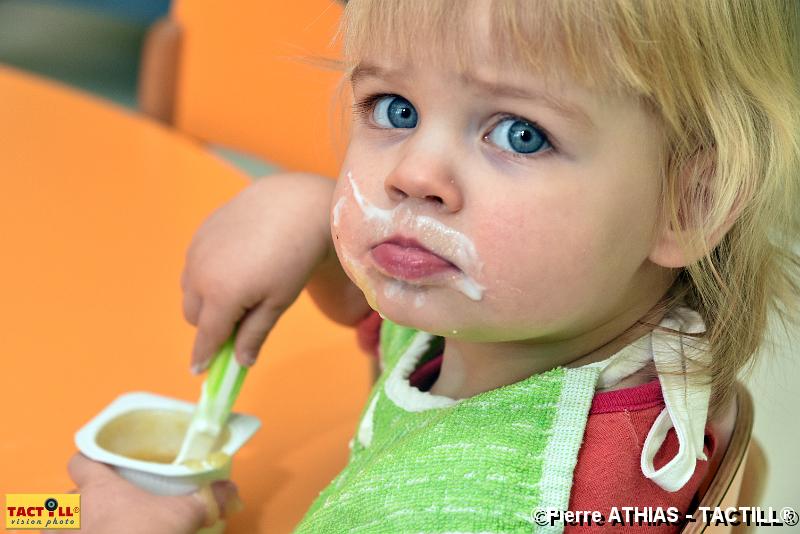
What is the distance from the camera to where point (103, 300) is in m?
0.99

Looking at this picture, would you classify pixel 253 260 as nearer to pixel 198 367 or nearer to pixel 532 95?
pixel 198 367

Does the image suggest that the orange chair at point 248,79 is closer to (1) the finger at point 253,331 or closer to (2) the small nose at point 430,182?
(1) the finger at point 253,331

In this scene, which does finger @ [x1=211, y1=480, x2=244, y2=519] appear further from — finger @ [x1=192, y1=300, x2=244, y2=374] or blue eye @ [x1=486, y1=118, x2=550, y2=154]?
blue eye @ [x1=486, y1=118, x2=550, y2=154]

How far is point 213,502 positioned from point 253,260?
214mm

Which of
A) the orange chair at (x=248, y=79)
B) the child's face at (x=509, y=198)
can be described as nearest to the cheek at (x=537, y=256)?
the child's face at (x=509, y=198)

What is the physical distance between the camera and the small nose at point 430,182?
62cm

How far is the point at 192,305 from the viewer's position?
2.95 feet

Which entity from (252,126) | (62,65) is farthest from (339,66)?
(62,65)

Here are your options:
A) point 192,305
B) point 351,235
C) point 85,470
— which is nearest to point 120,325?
point 192,305

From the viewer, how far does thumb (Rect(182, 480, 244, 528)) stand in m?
0.75

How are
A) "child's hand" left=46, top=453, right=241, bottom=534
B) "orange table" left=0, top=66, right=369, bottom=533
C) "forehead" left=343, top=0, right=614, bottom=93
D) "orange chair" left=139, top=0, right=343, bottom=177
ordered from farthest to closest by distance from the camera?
"orange chair" left=139, top=0, right=343, bottom=177, "orange table" left=0, top=66, right=369, bottom=533, "child's hand" left=46, top=453, right=241, bottom=534, "forehead" left=343, top=0, right=614, bottom=93

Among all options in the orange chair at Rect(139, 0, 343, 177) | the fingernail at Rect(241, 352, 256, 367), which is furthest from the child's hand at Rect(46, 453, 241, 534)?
the orange chair at Rect(139, 0, 343, 177)

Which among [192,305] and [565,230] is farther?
[192,305]

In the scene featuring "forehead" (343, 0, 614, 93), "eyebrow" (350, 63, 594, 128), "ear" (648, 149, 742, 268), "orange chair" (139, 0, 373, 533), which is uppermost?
"forehead" (343, 0, 614, 93)
